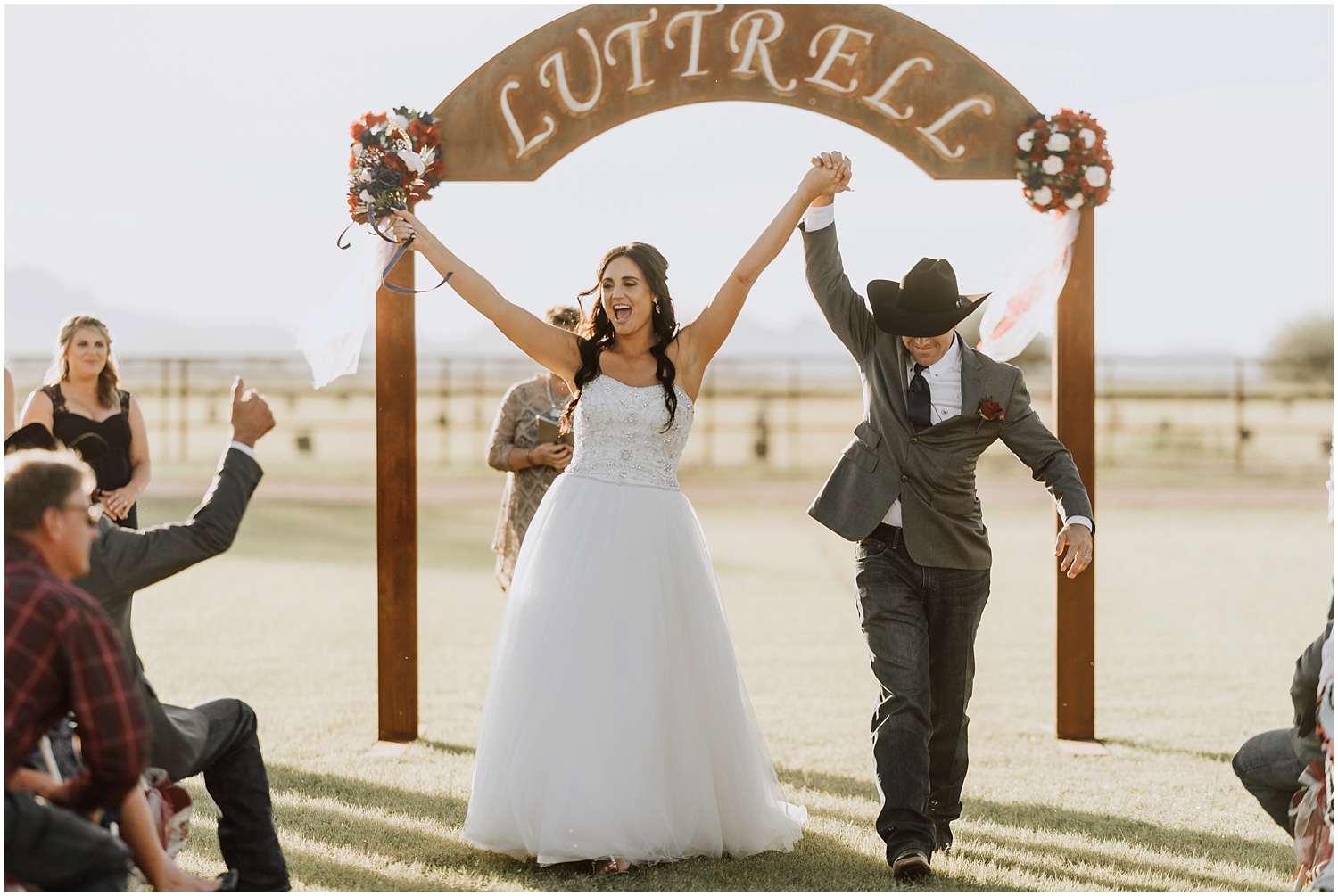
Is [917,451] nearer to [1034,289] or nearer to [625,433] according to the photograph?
[625,433]

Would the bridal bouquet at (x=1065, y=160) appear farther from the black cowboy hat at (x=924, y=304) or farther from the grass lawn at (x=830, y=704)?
the grass lawn at (x=830, y=704)

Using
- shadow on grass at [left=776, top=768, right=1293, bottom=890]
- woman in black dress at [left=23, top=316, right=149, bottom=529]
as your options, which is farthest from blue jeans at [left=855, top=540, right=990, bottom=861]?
woman in black dress at [left=23, top=316, right=149, bottom=529]

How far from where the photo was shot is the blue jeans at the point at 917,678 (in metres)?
4.32

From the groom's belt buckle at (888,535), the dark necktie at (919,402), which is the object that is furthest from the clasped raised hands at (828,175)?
the groom's belt buckle at (888,535)

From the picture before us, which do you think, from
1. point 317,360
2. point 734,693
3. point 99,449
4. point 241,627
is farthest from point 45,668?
point 241,627

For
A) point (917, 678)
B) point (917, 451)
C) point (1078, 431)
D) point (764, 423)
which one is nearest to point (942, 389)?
point (917, 451)

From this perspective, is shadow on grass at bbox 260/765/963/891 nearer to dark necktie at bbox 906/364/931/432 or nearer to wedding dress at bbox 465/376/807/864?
wedding dress at bbox 465/376/807/864

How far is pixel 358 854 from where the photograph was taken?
14.7ft

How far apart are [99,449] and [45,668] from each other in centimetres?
161

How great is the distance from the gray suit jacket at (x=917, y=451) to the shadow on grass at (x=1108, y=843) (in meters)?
0.98

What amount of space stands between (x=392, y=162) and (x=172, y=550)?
94.6 inches

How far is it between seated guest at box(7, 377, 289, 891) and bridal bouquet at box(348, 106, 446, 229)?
5.77ft

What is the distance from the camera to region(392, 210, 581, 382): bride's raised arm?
4496 mm

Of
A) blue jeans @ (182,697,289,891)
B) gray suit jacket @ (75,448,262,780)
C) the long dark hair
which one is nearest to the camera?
gray suit jacket @ (75,448,262,780)
